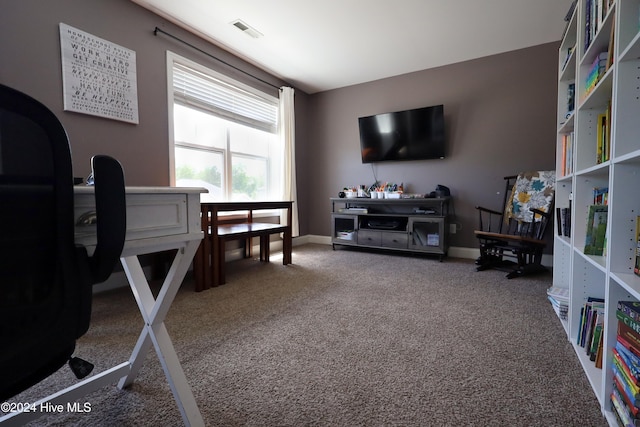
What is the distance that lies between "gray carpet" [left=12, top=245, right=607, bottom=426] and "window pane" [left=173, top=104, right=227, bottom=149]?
5.08ft

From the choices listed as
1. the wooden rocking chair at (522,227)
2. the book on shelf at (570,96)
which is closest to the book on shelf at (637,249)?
the book on shelf at (570,96)

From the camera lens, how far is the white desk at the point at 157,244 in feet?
2.32

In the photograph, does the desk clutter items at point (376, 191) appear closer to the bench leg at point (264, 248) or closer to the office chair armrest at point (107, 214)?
the bench leg at point (264, 248)

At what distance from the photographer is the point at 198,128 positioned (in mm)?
2934

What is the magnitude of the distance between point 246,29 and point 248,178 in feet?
5.21

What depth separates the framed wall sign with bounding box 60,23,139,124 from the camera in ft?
6.53

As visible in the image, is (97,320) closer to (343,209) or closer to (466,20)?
(343,209)

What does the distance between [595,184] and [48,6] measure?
11.3 ft

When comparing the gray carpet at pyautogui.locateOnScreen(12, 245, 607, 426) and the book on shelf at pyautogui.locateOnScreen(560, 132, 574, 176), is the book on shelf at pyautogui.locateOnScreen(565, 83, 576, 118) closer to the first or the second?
the book on shelf at pyautogui.locateOnScreen(560, 132, 574, 176)

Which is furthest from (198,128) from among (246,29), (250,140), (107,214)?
(107,214)

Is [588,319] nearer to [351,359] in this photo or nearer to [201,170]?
[351,359]

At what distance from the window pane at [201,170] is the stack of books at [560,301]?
2928mm

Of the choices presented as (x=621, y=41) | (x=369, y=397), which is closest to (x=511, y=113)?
(x=621, y=41)

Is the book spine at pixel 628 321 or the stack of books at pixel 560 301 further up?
the book spine at pixel 628 321
